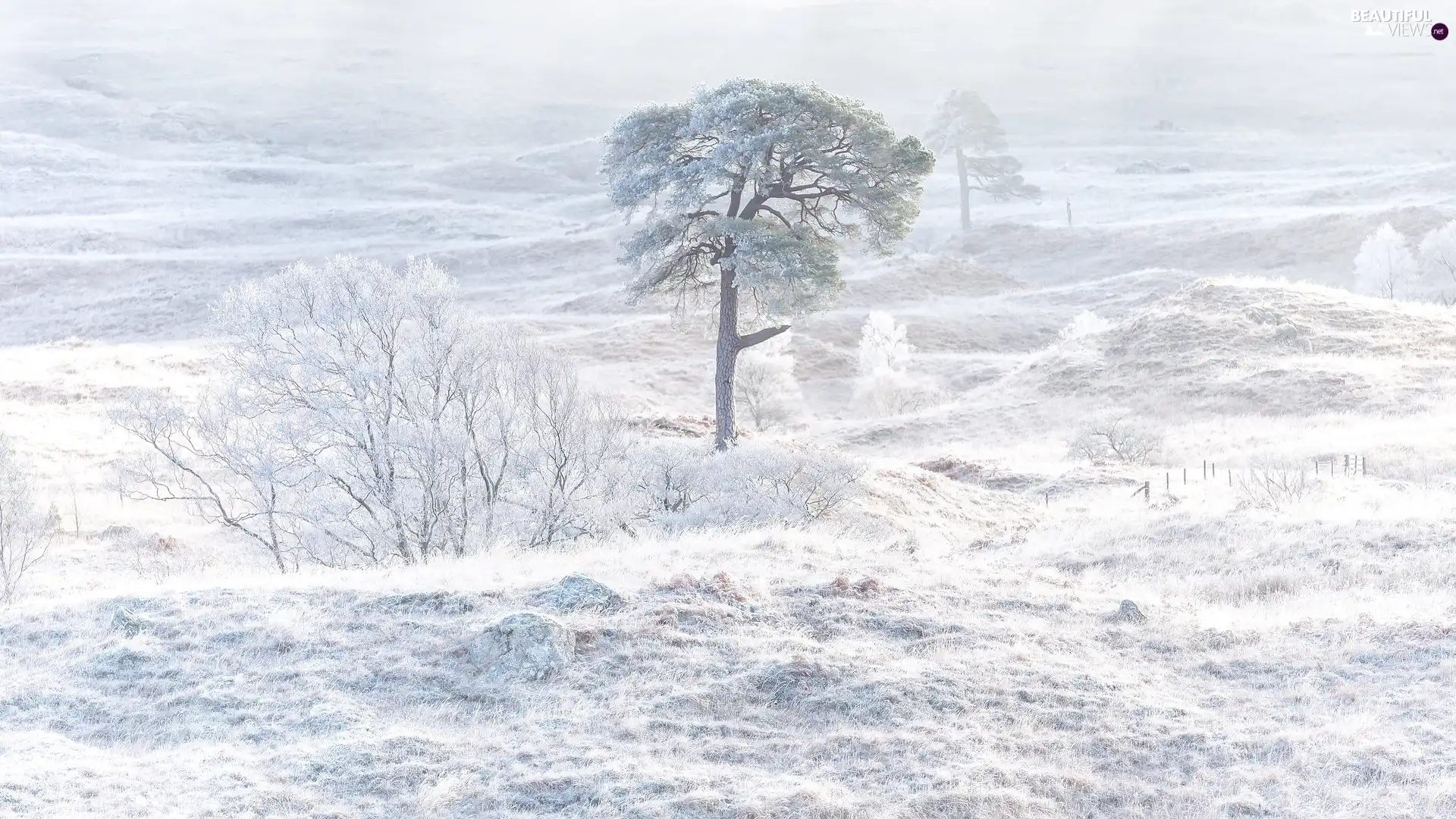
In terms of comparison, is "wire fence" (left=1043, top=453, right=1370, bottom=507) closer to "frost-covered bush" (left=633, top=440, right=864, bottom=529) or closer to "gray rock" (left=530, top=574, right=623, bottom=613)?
"frost-covered bush" (left=633, top=440, right=864, bottom=529)

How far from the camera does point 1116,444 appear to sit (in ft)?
87.4

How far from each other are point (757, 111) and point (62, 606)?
41.0ft

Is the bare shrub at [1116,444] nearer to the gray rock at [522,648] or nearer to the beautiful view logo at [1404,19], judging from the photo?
the gray rock at [522,648]

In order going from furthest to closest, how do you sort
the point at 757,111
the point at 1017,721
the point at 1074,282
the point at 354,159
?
the point at 354,159 → the point at 1074,282 → the point at 757,111 → the point at 1017,721

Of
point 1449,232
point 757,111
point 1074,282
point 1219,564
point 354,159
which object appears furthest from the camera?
point 354,159

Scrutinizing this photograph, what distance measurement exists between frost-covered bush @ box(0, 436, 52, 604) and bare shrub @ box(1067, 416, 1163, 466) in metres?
20.4

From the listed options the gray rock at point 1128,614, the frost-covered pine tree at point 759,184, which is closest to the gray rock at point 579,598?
the gray rock at point 1128,614

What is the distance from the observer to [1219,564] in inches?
557

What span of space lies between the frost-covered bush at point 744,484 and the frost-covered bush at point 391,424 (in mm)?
781

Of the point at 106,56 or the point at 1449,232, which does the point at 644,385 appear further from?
the point at 106,56

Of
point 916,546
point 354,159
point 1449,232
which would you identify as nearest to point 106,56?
point 354,159

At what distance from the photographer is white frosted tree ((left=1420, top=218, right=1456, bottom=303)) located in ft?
163

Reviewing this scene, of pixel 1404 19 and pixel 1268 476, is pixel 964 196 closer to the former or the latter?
pixel 1404 19

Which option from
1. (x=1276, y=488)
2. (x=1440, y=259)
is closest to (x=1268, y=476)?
(x=1276, y=488)
